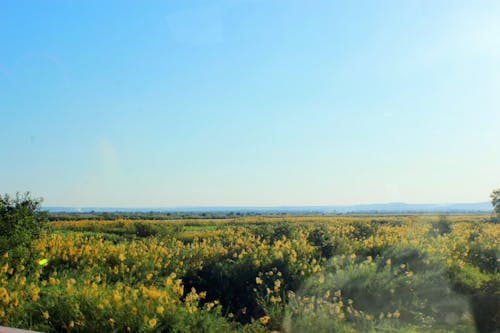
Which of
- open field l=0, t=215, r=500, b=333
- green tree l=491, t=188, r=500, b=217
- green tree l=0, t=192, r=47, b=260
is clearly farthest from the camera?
green tree l=491, t=188, r=500, b=217

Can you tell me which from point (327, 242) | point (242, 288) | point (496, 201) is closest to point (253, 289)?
point (242, 288)

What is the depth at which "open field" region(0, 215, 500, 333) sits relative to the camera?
20.0 ft

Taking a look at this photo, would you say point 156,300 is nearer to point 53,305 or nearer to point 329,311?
point 53,305

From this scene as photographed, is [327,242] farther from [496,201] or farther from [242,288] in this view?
[496,201]

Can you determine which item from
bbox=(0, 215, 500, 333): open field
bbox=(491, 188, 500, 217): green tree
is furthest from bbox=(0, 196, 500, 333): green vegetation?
bbox=(491, 188, 500, 217): green tree

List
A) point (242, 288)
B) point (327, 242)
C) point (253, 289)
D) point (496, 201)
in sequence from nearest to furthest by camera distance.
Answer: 1. point (253, 289)
2. point (242, 288)
3. point (327, 242)
4. point (496, 201)

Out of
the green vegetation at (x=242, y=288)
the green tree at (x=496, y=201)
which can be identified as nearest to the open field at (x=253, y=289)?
the green vegetation at (x=242, y=288)

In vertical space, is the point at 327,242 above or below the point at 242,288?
above

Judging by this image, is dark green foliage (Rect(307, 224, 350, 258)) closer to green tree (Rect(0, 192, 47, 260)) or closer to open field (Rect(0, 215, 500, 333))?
open field (Rect(0, 215, 500, 333))

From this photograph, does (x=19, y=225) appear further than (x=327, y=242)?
No

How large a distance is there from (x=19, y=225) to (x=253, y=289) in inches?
202

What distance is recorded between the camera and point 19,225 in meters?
10.3

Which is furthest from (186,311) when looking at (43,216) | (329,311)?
(43,216)

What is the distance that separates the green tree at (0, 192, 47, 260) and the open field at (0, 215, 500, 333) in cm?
28
